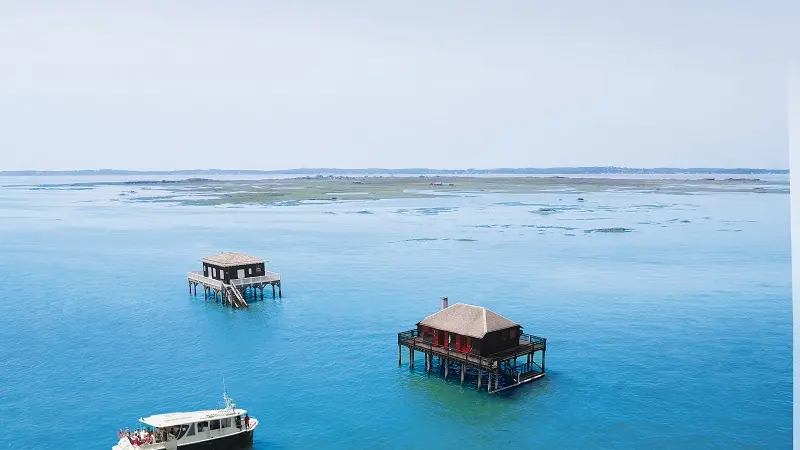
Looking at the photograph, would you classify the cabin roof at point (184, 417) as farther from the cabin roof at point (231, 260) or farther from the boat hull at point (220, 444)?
the cabin roof at point (231, 260)

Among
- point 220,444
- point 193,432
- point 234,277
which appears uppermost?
point 234,277

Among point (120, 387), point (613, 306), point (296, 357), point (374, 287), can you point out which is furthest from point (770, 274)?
point (120, 387)

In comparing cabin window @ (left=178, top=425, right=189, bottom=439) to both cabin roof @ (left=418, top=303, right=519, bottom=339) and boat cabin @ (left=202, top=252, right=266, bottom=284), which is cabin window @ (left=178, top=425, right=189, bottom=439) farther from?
boat cabin @ (left=202, top=252, right=266, bottom=284)

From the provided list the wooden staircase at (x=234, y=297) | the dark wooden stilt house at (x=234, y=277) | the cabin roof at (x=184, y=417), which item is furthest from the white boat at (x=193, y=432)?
the dark wooden stilt house at (x=234, y=277)

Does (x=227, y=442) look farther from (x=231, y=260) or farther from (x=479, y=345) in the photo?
(x=231, y=260)

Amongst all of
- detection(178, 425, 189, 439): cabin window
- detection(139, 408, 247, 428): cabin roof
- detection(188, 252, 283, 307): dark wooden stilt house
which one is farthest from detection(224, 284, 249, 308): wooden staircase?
detection(178, 425, 189, 439): cabin window

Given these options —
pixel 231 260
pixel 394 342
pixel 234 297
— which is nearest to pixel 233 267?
pixel 231 260
